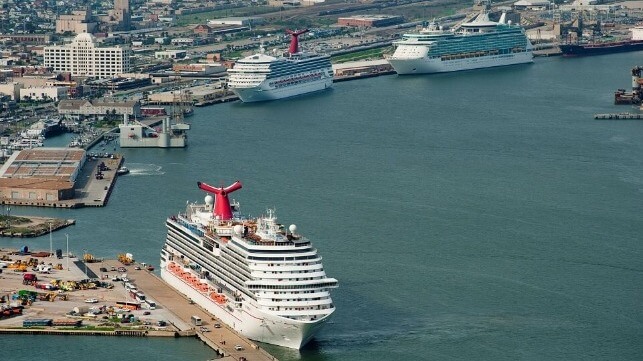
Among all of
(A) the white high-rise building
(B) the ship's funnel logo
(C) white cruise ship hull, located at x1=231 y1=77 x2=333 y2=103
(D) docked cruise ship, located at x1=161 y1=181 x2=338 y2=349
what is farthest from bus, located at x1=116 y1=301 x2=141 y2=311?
(A) the white high-rise building

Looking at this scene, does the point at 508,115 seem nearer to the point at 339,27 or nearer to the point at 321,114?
the point at 321,114

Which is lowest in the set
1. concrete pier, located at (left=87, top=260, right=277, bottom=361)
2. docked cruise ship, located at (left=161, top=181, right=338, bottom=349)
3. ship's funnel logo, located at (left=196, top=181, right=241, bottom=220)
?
concrete pier, located at (left=87, top=260, right=277, bottom=361)

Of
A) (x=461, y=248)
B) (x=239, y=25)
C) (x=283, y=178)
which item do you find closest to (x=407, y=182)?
(x=283, y=178)

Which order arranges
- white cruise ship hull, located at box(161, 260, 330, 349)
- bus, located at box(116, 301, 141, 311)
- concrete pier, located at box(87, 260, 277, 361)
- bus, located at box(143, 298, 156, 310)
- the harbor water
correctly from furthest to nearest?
bus, located at box(143, 298, 156, 310) < bus, located at box(116, 301, 141, 311) < the harbor water < concrete pier, located at box(87, 260, 277, 361) < white cruise ship hull, located at box(161, 260, 330, 349)

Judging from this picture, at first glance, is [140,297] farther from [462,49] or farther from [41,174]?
[462,49]

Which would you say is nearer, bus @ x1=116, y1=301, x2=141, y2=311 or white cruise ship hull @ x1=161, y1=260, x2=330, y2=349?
white cruise ship hull @ x1=161, y1=260, x2=330, y2=349

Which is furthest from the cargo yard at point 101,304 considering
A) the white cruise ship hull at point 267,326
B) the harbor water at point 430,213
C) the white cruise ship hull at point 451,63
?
the white cruise ship hull at point 451,63

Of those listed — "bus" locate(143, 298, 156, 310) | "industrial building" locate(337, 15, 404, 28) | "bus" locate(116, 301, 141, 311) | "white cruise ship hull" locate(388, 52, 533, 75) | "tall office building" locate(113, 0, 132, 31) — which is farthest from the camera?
"industrial building" locate(337, 15, 404, 28)

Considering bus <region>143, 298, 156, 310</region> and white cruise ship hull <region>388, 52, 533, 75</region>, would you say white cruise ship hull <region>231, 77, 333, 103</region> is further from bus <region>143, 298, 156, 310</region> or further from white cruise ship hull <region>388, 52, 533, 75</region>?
bus <region>143, 298, 156, 310</region>
